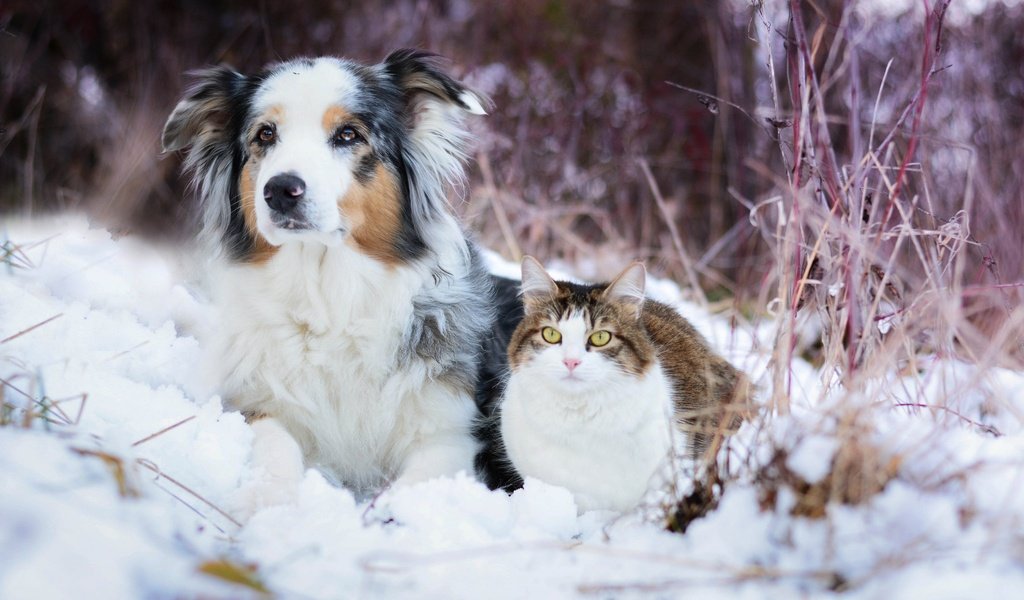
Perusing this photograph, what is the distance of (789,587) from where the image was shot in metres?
1.97

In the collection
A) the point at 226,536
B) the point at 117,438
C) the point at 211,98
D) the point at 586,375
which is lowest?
the point at 226,536

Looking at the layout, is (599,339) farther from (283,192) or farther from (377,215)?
(283,192)

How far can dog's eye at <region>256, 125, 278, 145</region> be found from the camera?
3166 mm

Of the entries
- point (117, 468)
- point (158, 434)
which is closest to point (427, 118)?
point (158, 434)

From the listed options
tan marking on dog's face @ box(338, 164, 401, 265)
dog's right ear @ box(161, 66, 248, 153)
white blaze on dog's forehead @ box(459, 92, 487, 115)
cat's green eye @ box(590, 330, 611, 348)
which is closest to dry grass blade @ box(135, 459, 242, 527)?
tan marking on dog's face @ box(338, 164, 401, 265)

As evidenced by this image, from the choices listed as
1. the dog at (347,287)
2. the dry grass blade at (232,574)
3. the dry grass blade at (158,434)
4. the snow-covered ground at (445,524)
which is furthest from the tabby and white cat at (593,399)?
the dry grass blade at (232,574)

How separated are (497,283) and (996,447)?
8.12 feet

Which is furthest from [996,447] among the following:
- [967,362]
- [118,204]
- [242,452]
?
[118,204]

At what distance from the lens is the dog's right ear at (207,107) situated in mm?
3428

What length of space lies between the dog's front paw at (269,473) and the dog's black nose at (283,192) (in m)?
0.81

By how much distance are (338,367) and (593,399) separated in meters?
1.03

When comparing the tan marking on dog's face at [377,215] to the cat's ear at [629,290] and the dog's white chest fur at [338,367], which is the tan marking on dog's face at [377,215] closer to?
the dog's white chest fur at [338,367]

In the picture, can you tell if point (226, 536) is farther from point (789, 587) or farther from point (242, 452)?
point (789, 587)

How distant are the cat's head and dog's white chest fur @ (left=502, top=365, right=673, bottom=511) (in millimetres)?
57
